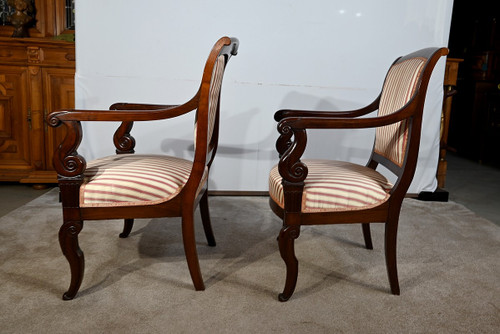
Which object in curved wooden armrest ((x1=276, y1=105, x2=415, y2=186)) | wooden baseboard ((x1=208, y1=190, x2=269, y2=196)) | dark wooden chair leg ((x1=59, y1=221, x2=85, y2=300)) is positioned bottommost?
wooden baseboard ((x1=208, y1=190, x2=269, y2=196))

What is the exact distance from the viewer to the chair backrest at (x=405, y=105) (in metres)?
1.52

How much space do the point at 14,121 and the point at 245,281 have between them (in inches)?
88.3

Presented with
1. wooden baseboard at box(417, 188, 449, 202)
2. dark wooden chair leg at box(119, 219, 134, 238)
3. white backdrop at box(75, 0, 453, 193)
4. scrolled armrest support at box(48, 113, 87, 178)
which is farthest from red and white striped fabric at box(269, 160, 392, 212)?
wooden baseboard at box(417, 188, 449, 202)

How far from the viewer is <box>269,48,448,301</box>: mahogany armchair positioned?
1489 mm

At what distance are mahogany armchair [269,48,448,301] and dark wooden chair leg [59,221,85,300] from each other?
697mm

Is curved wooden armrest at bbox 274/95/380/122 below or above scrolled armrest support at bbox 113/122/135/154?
above

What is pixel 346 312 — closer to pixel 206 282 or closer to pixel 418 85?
pixel 206 282

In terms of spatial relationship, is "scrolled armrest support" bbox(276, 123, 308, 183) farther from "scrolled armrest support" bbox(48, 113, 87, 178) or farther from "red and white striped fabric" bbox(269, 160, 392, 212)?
"scrolled armrest support" bbox(48, 113, 87, 178)

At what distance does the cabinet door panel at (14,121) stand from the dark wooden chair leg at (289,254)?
90.9 inches

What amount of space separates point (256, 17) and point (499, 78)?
3675 mm

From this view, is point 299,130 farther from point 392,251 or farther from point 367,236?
point 367,236

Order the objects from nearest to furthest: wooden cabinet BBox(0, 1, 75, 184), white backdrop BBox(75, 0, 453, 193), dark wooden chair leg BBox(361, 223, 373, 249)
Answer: dark wooden chair leg BBox(361, 223, 373, 249) → white backdrop BBox(75, 0, 453, 193) → wooden cabinet BBox(0, 1, 75, 184)

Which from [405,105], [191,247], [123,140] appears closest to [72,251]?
[191,247]

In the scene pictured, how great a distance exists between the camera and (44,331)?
4.44ft
